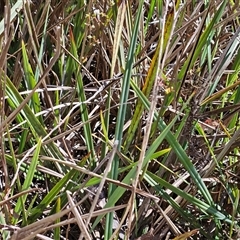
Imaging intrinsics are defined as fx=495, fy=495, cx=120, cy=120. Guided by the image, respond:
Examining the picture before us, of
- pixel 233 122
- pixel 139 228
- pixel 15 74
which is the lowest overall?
pixel 139 228

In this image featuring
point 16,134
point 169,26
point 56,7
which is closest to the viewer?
point 169,26

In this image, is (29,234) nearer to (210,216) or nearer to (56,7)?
(210,216)

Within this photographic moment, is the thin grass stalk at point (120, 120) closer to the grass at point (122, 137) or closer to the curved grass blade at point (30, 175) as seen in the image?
the grass at point (122, 137)

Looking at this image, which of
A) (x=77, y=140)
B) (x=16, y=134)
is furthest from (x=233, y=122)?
(x=16, y=134)

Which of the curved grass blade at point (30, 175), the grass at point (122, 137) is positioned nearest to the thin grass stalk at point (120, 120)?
Result: the grass at point (122, 137)

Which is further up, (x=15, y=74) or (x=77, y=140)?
(x=15, y=74)

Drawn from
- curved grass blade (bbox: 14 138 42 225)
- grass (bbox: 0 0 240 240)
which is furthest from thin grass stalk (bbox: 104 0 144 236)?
curved grass blade (bbox: 14 138 42 225)

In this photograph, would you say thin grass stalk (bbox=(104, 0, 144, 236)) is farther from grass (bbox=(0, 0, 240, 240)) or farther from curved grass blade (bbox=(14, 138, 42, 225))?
curved grass blade (bbox=(14, 138, 42, 225))

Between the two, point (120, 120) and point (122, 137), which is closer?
point (120, 120)
